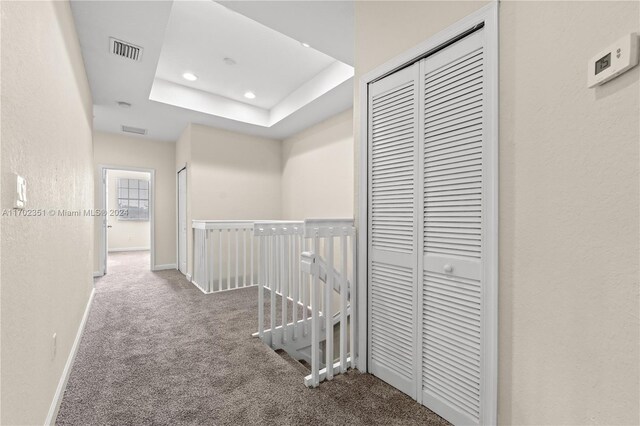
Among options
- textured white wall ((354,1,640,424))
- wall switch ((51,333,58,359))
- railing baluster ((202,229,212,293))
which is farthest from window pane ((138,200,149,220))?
textured white wall ((354,1,640,424))

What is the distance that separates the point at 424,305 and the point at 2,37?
201cm

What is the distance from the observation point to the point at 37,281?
123 centimetres

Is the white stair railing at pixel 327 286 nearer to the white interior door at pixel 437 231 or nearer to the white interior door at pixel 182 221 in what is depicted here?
the white interior door at pixel 437 231

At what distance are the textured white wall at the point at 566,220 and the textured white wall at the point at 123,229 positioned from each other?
9.70 meters

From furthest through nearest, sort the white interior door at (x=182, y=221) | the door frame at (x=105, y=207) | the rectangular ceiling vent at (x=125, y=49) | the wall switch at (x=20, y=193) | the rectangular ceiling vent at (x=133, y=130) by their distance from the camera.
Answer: the white interior door at (x=182, y=221), the door frame at (x=105, y=207), the rectangular ceiling vent at (x=133, y=130), the rectangular ceiling vent at (x=125, y=49), the wall switch at (x=20, y=193)

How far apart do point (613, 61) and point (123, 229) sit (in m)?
10.2

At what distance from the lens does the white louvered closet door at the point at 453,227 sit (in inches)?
52.3

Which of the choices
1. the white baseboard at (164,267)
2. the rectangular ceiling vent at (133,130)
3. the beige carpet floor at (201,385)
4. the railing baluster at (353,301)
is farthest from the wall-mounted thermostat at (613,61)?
the white baseboard at (164,267)

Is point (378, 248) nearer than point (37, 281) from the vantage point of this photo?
No

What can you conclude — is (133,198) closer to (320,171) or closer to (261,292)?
(320,171)

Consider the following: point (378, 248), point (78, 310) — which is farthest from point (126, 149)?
point (378, 248)

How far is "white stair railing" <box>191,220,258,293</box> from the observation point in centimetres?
397

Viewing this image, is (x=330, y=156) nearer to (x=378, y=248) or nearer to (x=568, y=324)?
(x=378, y=248)

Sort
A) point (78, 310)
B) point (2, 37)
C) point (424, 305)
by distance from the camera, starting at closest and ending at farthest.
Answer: point (2, 37), point (424, 305), point (78, 310)
